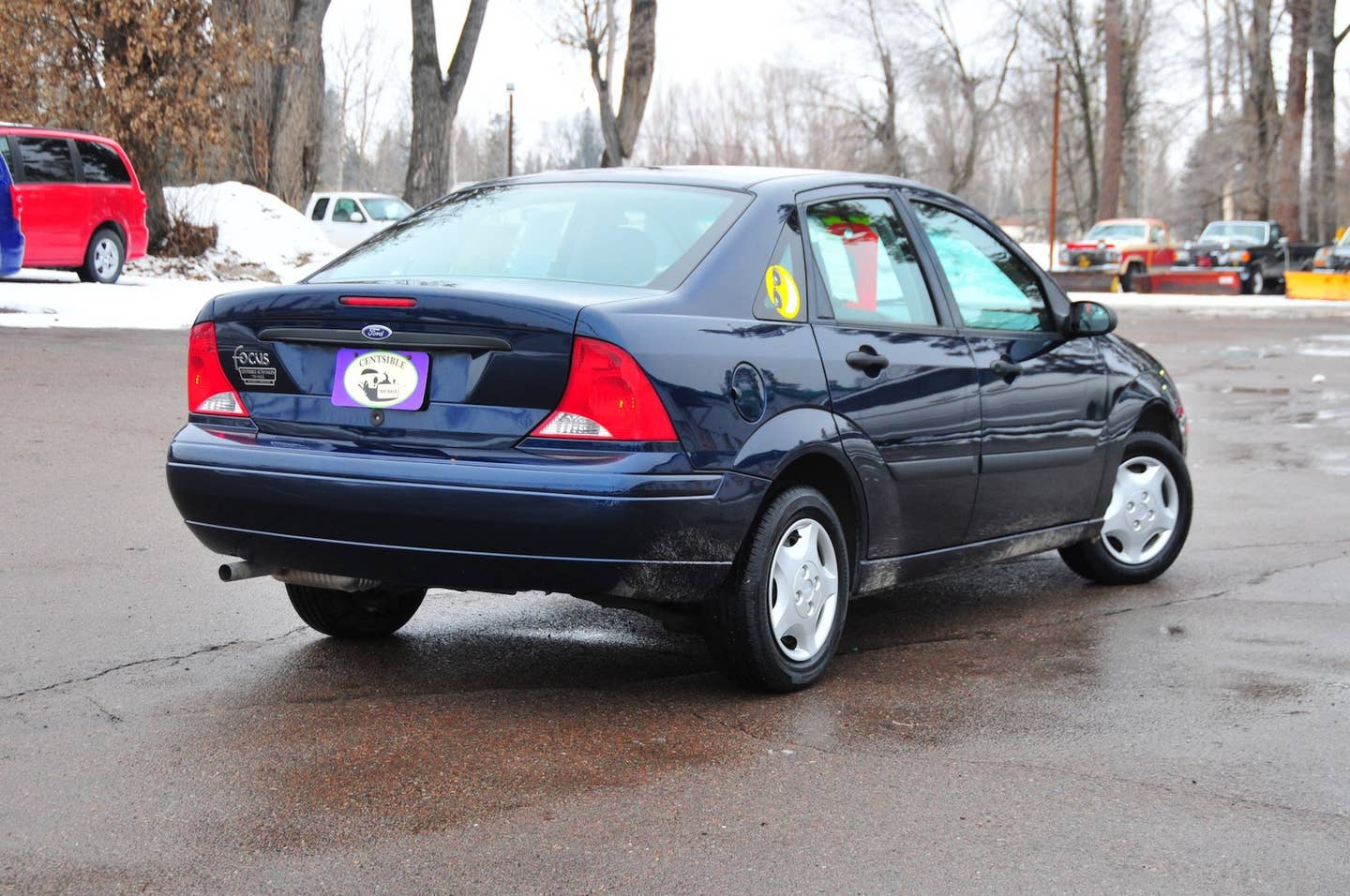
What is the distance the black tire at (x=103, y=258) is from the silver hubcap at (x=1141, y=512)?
1570 cm

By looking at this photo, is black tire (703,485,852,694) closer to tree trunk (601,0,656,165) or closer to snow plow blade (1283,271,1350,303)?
snow plow blade (1283,271,1350,303)

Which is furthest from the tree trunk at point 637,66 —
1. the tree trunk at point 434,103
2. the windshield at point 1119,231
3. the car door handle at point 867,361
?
the car door handle at point 867,361

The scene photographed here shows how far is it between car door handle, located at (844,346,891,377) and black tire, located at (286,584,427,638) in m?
1.65

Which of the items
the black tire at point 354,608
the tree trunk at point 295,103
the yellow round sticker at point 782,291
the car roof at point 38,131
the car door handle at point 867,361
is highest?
the tree trunk at point 295,103

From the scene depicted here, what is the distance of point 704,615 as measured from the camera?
460 centimetres

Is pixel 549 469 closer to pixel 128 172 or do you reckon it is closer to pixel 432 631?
pixel 432 631

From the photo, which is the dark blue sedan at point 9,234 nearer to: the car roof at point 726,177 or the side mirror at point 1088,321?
the car roof at point 726,177

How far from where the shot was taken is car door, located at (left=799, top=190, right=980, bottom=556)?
4.95m

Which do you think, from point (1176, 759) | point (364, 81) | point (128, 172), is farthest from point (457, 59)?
point (364, 81)

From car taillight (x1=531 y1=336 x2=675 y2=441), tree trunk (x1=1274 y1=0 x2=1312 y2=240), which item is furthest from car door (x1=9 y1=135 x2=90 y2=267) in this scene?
tree trunk (x1=1274 y1=0 x2=1312 y2=240)

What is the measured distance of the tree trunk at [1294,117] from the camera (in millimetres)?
46219

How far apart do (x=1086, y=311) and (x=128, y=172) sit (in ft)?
53.6

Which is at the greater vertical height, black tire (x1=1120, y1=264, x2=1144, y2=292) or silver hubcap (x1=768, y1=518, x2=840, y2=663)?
black tire (x1=1120, y1=264, x2=1144, y2=292)

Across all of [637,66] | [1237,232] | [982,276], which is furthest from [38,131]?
[1237,232]
